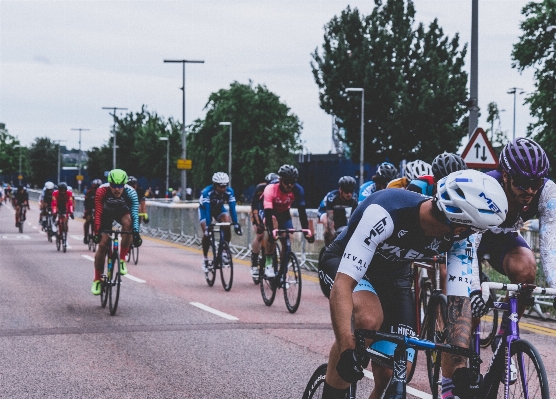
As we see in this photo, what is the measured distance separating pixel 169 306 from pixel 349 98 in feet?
129

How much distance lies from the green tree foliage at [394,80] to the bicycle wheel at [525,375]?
148 ft

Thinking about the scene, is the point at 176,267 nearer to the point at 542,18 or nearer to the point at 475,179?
the point at 475,179

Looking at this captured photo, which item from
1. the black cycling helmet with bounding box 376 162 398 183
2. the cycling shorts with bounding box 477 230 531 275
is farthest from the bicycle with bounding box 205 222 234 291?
the cycling shorts with bounding box 477 230 531 275

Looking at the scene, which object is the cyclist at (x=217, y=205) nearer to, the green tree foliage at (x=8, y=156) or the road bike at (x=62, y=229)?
the road bike at (x=62, y=229)

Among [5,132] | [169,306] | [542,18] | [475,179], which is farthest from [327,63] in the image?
[5,132]

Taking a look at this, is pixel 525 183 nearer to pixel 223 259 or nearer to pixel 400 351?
pixel 400 351

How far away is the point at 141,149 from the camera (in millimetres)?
97375

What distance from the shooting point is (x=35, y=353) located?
Answer: 8422 millimetres

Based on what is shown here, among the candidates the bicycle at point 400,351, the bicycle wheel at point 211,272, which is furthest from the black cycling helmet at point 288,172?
the bicycle at point 400,351

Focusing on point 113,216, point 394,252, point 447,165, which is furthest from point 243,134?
point 394,252

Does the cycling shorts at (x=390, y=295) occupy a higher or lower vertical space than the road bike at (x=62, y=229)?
higher

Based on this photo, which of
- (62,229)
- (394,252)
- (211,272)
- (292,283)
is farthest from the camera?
(62,229)

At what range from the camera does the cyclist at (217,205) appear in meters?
14.2

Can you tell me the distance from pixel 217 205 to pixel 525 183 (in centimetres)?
976
